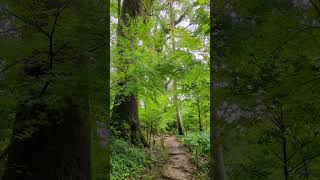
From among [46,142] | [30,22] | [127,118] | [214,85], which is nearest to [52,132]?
[46,142]

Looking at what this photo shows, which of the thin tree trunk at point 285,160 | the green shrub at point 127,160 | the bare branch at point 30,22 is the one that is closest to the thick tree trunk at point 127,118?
the green shrub at point 127,160

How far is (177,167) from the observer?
662cm

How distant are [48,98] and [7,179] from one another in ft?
2.83

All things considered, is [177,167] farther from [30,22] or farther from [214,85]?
[30,22]

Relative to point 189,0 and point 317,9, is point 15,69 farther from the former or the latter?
point 189,0

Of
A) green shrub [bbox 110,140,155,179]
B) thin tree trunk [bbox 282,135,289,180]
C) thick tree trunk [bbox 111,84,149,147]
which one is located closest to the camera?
thin tree trunk [bbox 282,135,289,180]

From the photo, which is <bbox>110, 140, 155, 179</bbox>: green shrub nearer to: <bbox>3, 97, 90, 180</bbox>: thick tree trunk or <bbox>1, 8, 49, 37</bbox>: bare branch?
<bbox>3, 97, 90, 180</bbox>: thick tree trunk

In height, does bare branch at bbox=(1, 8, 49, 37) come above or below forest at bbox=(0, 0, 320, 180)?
above

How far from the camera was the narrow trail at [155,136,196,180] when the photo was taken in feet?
19.7

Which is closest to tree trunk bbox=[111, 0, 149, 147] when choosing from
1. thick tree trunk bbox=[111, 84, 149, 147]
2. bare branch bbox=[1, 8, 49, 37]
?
thick tree trunk bbox=[111, 84, 149, 147]

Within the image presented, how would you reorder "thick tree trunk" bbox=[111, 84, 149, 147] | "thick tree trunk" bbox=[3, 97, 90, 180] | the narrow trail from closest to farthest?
"thick tree trunk" bbox=[3, 97, 90, 180]
the narrow trail
"thick tree trunk" bbox=[111, 84, 149, 147]

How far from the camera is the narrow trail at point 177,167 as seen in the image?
601 centimetres

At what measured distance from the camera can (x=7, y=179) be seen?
229cm

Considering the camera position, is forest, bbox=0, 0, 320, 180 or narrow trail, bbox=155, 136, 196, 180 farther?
narrow trail, bbox=155, 136, 196, 180
